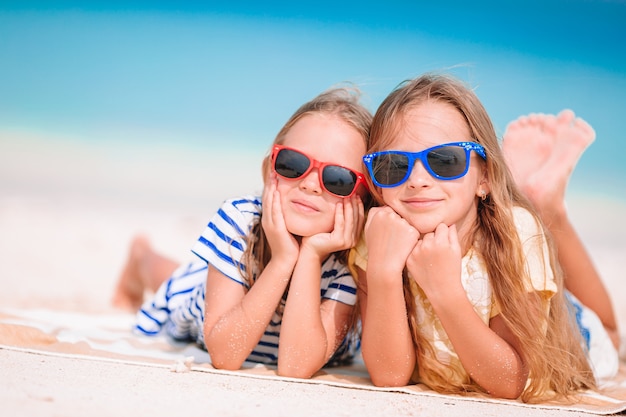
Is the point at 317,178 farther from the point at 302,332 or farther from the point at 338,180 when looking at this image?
the point at 302,332

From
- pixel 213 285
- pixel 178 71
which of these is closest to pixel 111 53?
pixel 178 71

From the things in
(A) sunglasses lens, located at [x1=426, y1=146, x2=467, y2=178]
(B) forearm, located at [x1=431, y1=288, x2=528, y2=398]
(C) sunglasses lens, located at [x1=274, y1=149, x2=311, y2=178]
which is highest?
(A) sunglasses lens, located at [x1=426, y1=146, x2=467, y2=178]

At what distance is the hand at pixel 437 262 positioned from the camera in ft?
7.05

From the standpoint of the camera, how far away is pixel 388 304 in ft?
7.20

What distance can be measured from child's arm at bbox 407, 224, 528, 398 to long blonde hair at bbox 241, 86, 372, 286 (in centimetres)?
51

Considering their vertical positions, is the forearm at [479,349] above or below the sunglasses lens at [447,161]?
below

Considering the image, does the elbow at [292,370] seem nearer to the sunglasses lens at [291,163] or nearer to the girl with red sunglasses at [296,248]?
the girl with red sunglasses at [296,248]

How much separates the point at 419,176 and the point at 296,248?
1.87 feet

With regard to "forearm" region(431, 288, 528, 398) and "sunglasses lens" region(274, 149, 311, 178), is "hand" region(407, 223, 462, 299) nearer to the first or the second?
"forearm" region(431, 288, 528, 398)

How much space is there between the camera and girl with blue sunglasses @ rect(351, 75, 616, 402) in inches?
86.0

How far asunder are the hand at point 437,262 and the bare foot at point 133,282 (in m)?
2.92

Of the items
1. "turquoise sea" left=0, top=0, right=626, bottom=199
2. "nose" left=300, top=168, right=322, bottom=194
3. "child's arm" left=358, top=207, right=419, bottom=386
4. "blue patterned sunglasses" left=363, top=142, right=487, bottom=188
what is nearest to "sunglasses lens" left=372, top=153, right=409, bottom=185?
"blue patterned sunglasses" left=363, top=142, right=487, bottom=188

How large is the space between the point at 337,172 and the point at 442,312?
69 cm

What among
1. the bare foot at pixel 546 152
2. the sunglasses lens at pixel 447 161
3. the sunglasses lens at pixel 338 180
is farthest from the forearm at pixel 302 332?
the bare foot at pixel 546 152
